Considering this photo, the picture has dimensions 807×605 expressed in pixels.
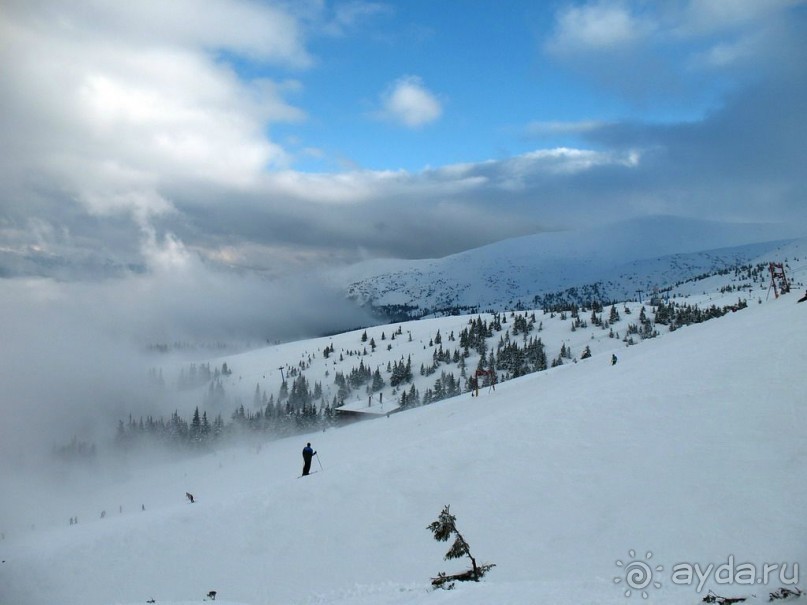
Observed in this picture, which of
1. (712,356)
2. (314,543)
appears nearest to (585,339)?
(712,356)

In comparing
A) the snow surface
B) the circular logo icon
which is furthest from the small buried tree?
the circular logo icon

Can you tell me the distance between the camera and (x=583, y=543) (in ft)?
45.1

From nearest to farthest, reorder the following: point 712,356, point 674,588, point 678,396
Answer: point 674,588, point 678,396, point 712,356

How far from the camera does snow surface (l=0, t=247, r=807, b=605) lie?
1238 cm

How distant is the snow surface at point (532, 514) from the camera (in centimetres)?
1238

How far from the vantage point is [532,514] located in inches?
627

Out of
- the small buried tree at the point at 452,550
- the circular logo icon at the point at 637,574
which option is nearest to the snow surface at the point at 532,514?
the circular logo icon at the point at 637,574

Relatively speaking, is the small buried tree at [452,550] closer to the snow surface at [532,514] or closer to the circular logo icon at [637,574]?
the snow surface at [532,514]

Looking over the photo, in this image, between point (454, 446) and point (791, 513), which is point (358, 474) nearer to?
point (454, 446)

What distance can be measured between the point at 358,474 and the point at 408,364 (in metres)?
146

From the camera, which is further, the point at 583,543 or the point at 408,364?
the point at 408,364

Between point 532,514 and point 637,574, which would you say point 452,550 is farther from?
point 532,514

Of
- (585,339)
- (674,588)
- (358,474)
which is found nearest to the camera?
(674,588)

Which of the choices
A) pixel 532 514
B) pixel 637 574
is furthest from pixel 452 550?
pixel 532 514
